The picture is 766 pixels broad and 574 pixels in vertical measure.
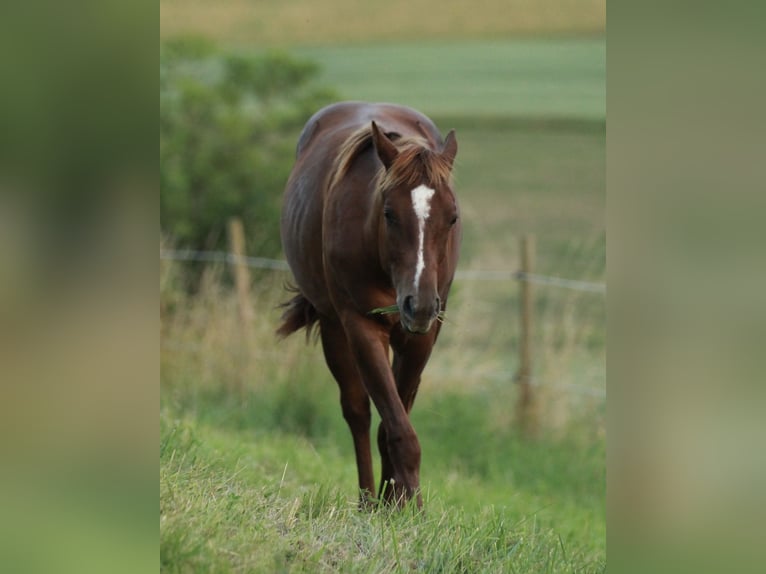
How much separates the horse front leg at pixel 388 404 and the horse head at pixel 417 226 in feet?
1.56

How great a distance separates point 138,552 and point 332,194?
3.27 metres

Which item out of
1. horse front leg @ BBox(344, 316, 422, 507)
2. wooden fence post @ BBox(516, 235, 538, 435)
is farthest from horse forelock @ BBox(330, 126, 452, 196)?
wooden fence post @ BBox(516, 235, 538, 435)

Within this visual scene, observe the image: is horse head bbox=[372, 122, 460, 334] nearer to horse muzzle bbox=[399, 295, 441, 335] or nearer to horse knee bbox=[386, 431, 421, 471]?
horse muzzle bbox=[399, 295, 441, 335]

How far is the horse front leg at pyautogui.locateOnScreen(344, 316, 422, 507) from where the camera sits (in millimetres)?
4875

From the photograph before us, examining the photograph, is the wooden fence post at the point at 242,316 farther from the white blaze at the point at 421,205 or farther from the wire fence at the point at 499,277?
the white blaze at the point at 421,205

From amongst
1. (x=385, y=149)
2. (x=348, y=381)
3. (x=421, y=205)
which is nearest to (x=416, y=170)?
(x=421, y=205)

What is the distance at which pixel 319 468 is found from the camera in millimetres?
7207

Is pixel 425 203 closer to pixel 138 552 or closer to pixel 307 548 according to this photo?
pixel 307 548

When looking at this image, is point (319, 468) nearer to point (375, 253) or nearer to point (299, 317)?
point (299, 317)

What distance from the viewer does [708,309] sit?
2.30 meters

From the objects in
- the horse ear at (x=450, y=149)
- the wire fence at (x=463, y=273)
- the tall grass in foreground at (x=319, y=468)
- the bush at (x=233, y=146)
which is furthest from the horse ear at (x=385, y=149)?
the bush at (x=233, y=146)

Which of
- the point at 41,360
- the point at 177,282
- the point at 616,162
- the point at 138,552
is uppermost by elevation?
the point at 616,162

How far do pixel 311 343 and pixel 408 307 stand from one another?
664 cm

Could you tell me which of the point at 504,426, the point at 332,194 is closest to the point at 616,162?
the point at 332,194
